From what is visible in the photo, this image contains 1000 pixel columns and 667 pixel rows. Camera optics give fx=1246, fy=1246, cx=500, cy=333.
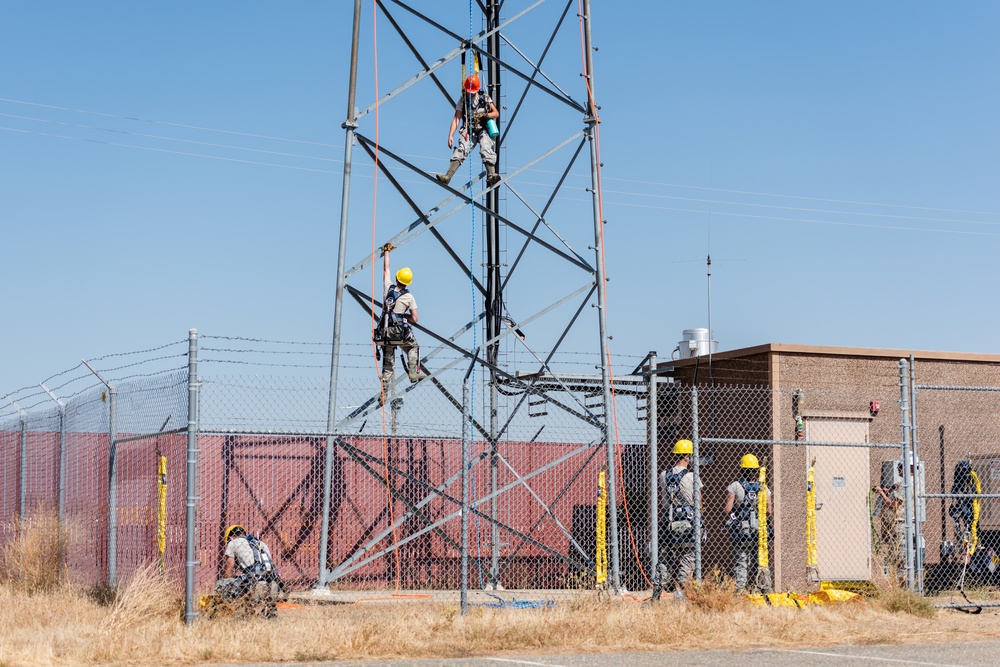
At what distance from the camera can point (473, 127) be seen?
622 inches

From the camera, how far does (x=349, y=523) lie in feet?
51.7

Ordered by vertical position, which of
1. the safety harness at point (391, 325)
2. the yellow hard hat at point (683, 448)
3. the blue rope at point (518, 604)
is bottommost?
the blue rope at point (518, 604)

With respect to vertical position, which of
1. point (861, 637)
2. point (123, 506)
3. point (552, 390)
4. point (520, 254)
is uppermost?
point (520, 254)

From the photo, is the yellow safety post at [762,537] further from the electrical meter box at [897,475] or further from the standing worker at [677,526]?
the electrical meter box at [897,475]

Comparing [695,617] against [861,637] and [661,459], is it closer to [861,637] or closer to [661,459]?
[861,637]

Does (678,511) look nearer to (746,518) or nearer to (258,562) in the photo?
(746,518)

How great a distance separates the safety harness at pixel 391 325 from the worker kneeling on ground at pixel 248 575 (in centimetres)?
→ 366

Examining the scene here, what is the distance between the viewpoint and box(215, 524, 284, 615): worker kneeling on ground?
38.2 feet

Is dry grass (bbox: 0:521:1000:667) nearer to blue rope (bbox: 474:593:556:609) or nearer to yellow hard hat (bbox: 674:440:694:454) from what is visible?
blue rope (bbox: 474:593:556:609)

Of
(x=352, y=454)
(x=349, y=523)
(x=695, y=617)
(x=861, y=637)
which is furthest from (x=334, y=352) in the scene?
(x=861, y=637)

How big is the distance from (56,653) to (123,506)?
11.9 ft

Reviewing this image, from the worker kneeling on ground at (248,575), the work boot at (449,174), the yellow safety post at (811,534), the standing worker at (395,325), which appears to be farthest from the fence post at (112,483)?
the yellow safety post at (811,534)

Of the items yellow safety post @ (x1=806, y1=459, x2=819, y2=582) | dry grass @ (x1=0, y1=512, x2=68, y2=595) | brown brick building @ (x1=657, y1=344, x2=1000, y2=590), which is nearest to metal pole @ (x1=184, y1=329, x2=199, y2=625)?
dry grass @ (x1=0, y1=512, x2=68, y2=595)

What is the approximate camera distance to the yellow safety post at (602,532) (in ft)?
53.2
